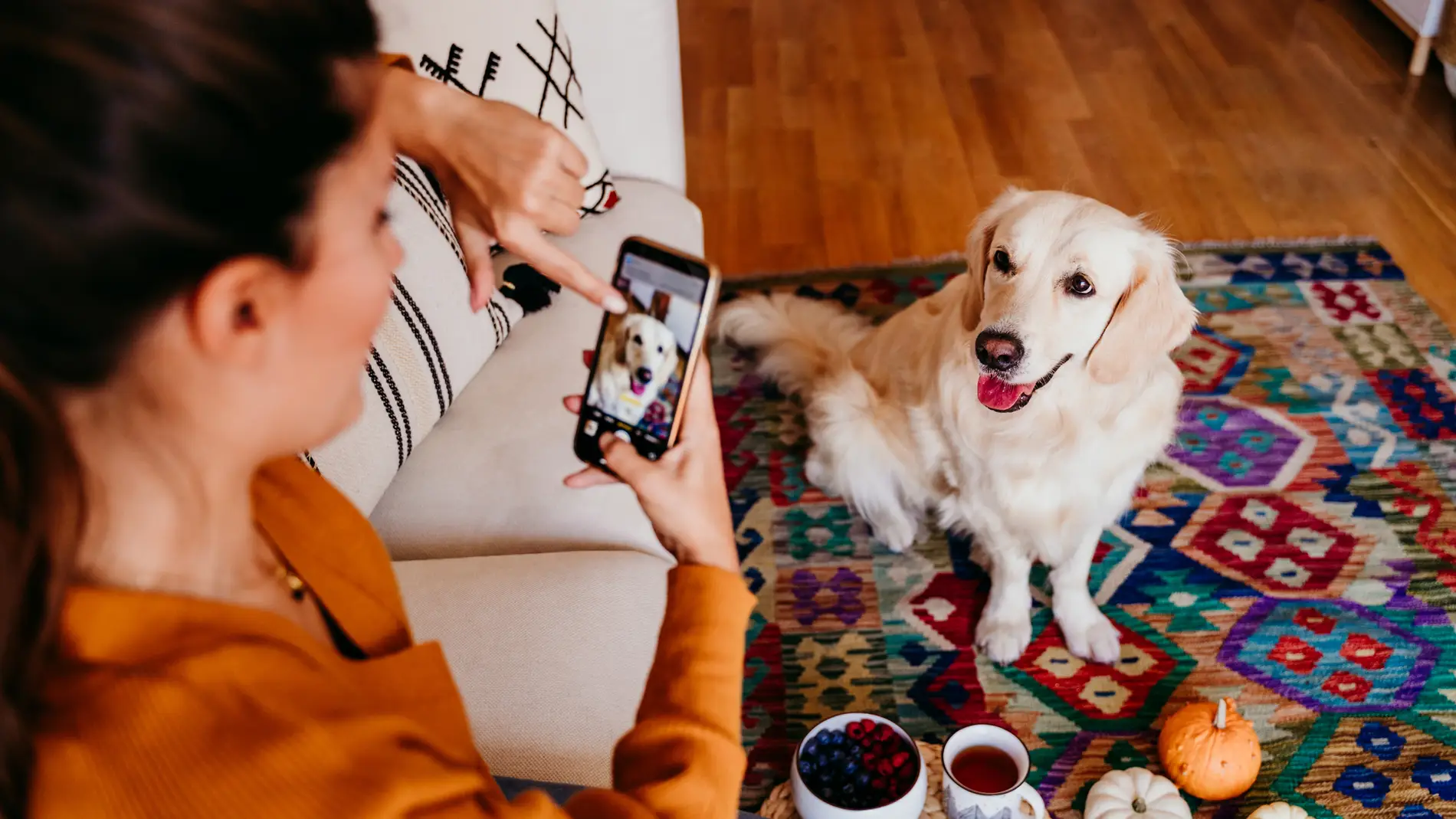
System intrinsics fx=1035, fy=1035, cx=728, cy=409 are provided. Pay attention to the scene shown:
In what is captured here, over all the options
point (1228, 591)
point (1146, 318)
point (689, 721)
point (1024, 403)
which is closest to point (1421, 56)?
point (1228, 591)

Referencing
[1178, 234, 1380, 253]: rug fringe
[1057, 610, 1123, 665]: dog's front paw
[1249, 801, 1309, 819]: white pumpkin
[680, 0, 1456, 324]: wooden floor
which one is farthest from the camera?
[680, 0, 1456, 324]: wooden floor

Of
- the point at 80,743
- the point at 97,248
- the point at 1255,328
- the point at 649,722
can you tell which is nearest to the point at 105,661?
the point at 80,743

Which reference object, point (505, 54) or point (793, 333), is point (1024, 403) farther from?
point (505, 54)

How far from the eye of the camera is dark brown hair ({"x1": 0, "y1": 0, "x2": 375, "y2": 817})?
45 centimetres

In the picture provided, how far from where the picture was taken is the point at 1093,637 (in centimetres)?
180

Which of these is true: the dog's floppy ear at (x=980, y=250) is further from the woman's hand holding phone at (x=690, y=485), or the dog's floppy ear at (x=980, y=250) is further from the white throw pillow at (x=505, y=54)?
the woman's hand holding phone at (x=690, y=485)

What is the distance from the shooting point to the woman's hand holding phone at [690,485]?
0.85 m

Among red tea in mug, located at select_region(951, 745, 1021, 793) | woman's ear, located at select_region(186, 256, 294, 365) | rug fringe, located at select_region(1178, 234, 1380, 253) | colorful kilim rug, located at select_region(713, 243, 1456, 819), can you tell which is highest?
woman's ear, located at select_region(186, 256, 294, 365)

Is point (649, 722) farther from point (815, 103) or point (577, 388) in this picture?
point (815, 103)

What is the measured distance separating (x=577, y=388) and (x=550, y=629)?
1.63 feet

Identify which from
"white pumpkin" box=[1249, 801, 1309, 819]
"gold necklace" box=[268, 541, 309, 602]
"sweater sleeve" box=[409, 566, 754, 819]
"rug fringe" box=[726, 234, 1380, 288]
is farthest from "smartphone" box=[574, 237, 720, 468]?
"rug fringe" box=[726, 234, 1380, 288]

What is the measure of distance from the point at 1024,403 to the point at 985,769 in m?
0.54

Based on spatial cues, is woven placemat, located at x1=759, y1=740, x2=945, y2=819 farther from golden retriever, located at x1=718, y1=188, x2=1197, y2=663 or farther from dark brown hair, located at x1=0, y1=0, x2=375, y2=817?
dark brown hair, located at x1=0, y1=0, x2=375, y2=817

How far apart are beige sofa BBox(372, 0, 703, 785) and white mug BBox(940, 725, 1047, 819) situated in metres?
0.48
